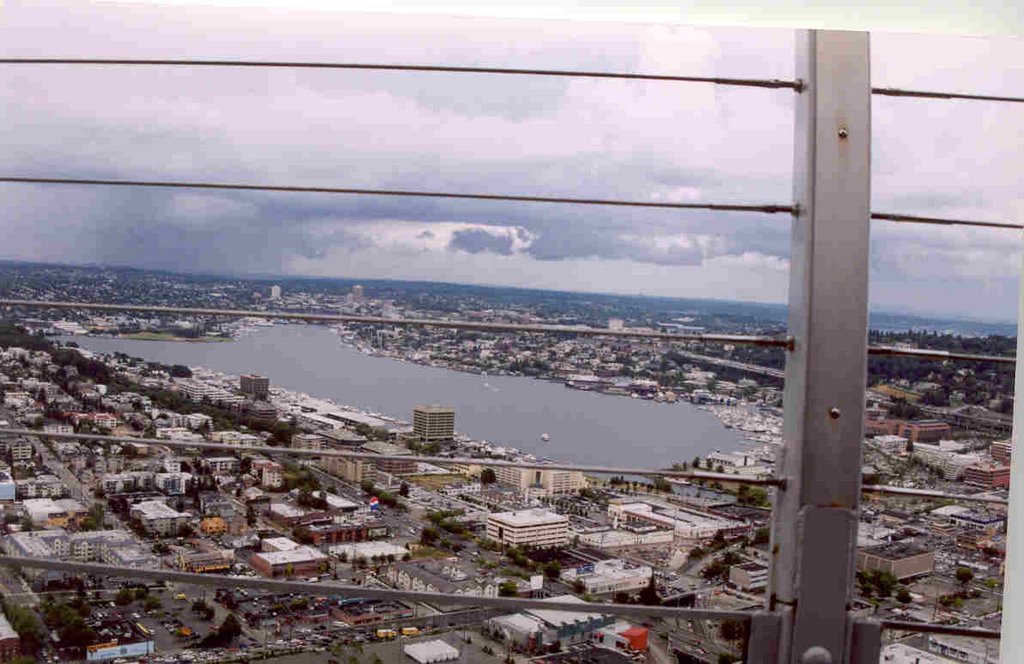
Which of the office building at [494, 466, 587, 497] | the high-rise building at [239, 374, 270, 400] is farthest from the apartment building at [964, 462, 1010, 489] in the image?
the high-rise building at [239, 374, 270, 400]

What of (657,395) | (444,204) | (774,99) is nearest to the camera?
(774,99)

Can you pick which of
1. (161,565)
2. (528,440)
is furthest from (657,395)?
(161,565)

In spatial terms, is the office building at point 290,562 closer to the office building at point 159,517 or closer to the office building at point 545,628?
the office building at point 159,517

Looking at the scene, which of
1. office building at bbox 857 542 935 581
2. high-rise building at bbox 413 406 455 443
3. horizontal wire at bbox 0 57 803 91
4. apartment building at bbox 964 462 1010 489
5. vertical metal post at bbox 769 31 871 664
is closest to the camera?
vertical metal post at bbox 769 31 871 664

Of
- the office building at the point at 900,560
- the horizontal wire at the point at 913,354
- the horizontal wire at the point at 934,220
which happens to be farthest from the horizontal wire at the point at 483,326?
the office building at the point at 900,560

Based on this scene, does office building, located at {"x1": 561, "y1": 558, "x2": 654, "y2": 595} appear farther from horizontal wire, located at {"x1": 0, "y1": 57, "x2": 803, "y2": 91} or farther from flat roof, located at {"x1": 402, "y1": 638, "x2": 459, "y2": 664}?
horizontal wire, located at {"x1": 0, "y1": 57, "x2": 803, "y2": 91}

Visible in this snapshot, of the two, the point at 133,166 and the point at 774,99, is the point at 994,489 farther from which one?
the point at 133,166
